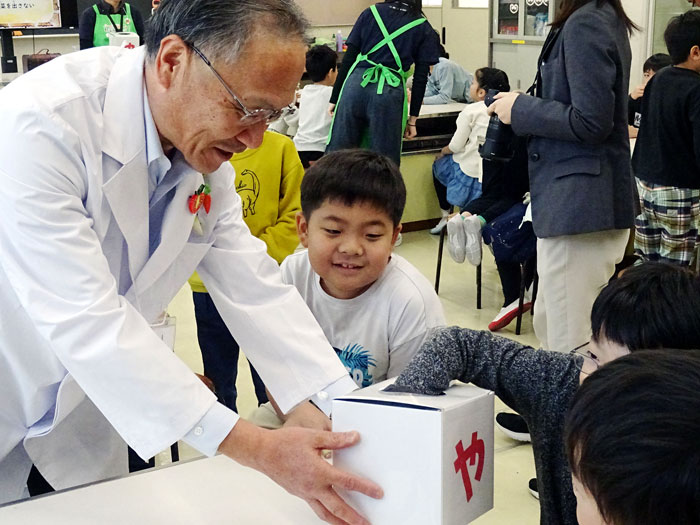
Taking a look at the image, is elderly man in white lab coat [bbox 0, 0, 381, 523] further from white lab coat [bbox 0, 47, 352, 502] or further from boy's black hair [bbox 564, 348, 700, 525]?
boy's black hair [bbox 564, 348, 700, 525]

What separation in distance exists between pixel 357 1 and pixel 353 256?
7899 mm

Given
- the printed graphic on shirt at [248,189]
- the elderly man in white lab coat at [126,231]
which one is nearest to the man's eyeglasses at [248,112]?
the elderly man in white lab coat at [126,231]

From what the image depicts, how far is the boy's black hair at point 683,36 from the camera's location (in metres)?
3.38

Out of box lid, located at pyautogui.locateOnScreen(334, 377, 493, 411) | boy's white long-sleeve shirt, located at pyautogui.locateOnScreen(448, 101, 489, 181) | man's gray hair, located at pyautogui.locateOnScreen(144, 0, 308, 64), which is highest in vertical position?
man's gray hair, located at pyautogui.locateOnScreen(144, 0, 308, 64)

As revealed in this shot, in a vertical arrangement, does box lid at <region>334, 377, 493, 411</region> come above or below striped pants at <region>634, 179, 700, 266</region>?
above

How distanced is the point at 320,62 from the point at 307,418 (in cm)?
392

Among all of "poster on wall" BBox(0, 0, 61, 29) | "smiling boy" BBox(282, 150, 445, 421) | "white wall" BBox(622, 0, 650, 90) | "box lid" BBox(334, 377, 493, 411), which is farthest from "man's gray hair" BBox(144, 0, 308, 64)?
Answer: "poster on wall" BBox(0, 0, 61, 29)

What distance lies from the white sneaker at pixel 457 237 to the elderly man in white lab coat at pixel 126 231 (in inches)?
94.9

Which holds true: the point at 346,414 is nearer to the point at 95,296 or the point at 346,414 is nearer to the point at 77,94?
the point at 95,296

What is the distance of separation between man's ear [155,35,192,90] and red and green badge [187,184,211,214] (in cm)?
22

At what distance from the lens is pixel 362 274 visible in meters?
1.72

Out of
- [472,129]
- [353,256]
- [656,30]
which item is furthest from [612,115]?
[656,30]

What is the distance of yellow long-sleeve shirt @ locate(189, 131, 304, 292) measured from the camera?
2514 mm

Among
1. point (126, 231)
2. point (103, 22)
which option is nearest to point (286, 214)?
point (126, 231)
